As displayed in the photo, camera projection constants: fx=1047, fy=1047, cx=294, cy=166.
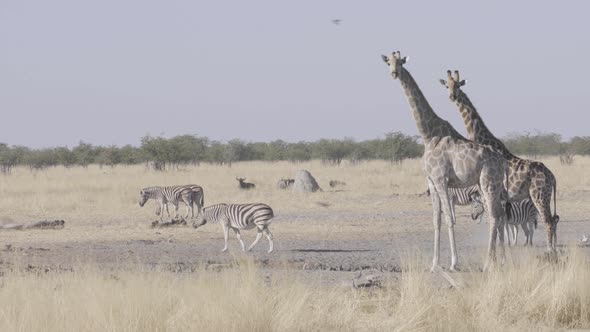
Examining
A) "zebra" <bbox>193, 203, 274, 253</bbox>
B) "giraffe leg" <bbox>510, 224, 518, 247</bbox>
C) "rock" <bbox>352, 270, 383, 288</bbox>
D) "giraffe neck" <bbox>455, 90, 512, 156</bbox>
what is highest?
"giraffe neck" <bbox>455, 90, 512, 156</bbox>

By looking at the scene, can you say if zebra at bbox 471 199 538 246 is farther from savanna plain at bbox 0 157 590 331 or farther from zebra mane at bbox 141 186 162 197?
zebra mane at bbox 141 186 162 197

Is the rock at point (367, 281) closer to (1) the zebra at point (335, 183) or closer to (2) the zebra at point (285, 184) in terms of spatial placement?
(2) the zebra at point (285, 184)

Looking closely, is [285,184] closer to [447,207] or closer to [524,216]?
[524,216]

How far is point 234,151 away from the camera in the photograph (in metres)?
75.2

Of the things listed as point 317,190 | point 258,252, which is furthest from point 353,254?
point 317,190

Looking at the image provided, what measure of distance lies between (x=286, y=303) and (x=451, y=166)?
4.56m

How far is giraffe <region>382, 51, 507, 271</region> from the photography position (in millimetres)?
12617

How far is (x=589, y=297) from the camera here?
10.1 m

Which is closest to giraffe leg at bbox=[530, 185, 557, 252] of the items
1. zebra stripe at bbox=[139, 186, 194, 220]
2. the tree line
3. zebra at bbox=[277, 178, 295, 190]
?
zebra stripe at bbox=[139, 186, 194, 220]

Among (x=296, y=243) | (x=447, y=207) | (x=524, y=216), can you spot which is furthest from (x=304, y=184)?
(x=447, y=207)

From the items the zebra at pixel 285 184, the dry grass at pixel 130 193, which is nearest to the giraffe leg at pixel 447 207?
the dry grass at pixel 130 193

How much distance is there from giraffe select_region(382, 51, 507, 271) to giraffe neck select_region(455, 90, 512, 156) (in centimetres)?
49

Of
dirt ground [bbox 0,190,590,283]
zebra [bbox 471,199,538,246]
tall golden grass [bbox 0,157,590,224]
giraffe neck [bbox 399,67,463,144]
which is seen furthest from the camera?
tall golden grass [bbox 0,157,590,224]

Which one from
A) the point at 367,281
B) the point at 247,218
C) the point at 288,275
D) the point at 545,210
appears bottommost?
the point at 367,281
